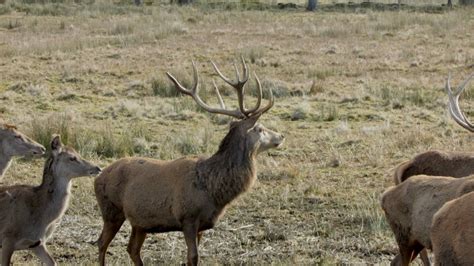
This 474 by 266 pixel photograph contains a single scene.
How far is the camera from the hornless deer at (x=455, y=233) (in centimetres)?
617

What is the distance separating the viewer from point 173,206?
9.77 meters

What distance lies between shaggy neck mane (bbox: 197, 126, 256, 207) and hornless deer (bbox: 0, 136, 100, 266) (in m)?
1.19

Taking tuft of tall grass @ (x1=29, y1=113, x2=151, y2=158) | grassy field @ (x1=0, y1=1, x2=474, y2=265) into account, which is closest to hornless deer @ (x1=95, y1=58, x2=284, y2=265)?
grassy field @ (x1=0, y1=1, x2=474, y2=265)

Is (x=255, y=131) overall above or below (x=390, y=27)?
above

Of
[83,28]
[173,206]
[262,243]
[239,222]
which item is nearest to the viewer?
[173,206]

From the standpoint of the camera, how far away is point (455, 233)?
6.28 m

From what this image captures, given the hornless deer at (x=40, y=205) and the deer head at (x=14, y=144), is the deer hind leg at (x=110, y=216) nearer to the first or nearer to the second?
the hornless deer at (x=40, y=205)

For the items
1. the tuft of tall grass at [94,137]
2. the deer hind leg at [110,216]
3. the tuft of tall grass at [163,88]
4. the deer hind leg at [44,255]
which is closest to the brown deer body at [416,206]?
the deer hind leg at [110,216]

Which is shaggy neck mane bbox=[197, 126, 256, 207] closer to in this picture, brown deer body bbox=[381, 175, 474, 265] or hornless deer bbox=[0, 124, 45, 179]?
brown deer body bbox=[381, 175, 474, 265]

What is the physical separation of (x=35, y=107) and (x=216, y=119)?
11.9 ft

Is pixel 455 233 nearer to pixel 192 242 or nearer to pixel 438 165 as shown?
pixel 192 242

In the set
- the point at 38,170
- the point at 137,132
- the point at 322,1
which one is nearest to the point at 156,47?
the point at 137,132

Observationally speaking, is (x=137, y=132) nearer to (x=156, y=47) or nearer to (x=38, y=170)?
(x=38, y=170)

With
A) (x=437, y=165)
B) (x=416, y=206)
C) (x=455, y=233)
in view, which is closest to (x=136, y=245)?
(x=416, y=206)
